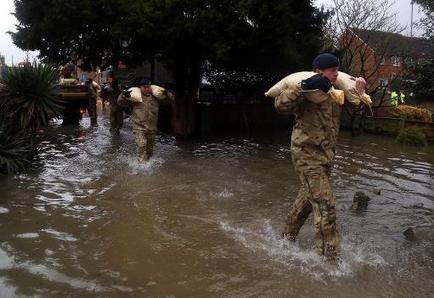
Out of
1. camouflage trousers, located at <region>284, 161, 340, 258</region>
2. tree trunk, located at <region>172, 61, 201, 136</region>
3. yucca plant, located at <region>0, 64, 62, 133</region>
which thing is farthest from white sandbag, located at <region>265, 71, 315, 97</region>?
tree trunk, located at <region>172, 61, 201, 136</region>

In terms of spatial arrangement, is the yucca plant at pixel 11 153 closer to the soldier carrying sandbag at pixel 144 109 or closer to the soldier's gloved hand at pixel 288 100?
the soldier carrying sandbag at pixel 144 109

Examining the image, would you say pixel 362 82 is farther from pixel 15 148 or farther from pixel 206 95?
pixel 206 95

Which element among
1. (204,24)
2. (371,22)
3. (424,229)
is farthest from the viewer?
(371,22)

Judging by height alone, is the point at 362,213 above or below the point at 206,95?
below

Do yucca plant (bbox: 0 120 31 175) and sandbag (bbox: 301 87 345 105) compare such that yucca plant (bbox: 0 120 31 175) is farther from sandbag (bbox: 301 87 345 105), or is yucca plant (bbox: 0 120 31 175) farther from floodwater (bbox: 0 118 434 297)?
sandbag (bbox: 301 87 345 105)

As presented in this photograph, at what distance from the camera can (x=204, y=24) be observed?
12.9m

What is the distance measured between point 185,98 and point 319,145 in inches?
450

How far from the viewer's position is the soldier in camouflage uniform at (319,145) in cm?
522

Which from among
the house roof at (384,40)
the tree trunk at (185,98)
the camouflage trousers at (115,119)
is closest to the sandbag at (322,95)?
the tree trunk at (185,98)

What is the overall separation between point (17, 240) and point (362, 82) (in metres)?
4.26

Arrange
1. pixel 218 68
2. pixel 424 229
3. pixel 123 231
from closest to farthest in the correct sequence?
1. pixel 123 231
2. pixel 424 229
3. pixel 218 68

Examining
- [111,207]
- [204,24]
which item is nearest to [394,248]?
[111,207]

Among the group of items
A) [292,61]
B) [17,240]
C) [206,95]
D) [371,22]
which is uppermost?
[371,22]

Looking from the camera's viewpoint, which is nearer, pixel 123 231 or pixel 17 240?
pixel 17 240
